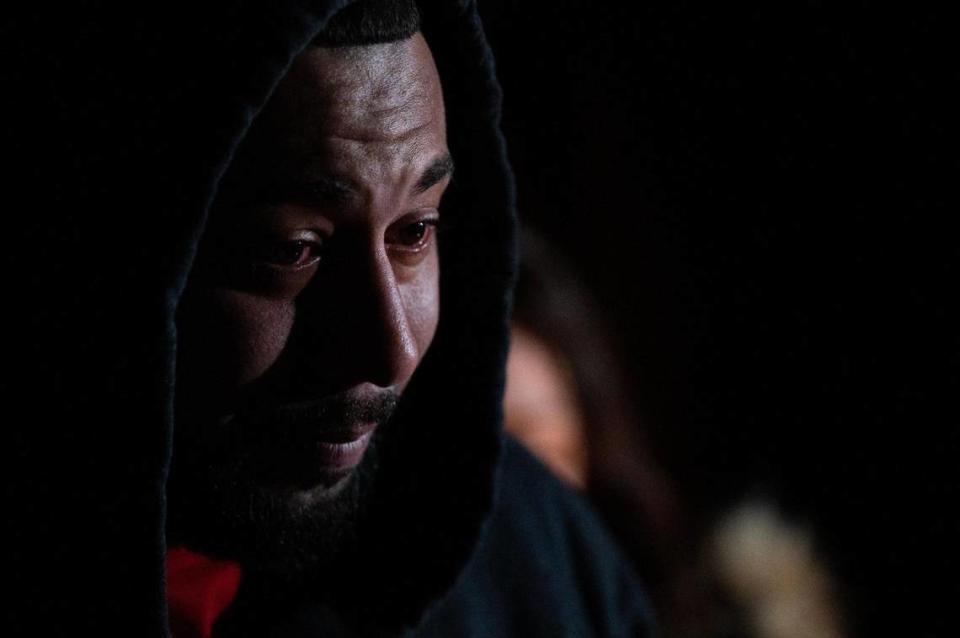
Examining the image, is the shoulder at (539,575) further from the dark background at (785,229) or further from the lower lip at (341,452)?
the dark background at (785,229)

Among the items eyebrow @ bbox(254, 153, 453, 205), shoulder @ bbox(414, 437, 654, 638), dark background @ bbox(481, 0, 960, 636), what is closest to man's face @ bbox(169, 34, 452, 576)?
eyebrow @ bbox(254, 153, 453, 205)

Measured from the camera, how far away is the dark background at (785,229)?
2.71 metres

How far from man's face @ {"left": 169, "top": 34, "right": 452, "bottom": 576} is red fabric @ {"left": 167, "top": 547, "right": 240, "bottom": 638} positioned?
2 centimetres

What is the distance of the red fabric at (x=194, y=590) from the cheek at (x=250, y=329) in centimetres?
25

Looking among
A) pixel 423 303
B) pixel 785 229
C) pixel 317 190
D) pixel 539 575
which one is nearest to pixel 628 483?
pixel 785 229

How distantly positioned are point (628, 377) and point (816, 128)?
88cm

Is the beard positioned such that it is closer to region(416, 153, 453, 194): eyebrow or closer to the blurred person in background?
region(416, 153, 453, 194): eyebrow

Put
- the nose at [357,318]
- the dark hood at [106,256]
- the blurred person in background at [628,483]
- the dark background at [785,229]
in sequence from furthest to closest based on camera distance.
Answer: the dark background at [785,229] → the blurred person in background at [628,483] → the nose at [357,318] → the dark hood at [106,256]

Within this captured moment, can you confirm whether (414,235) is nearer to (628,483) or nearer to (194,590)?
(194,590)

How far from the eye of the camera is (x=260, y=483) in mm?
1095

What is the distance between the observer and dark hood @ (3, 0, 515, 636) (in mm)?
897

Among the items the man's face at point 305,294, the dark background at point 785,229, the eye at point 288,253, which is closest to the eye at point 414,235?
the man's face at point 305,294

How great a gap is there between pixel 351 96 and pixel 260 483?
414mm

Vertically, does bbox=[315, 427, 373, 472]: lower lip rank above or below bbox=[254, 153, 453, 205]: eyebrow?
below
